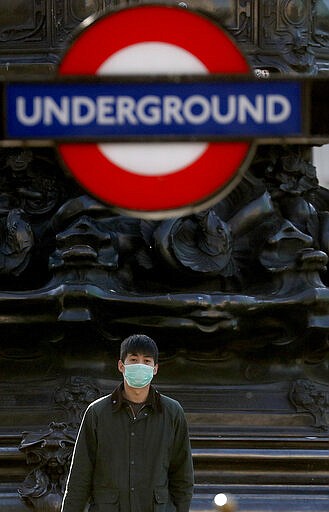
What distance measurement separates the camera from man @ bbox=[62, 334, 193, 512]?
6.92 meters

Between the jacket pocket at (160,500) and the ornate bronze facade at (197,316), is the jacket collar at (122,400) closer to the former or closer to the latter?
the jacket pocket at (160,500)

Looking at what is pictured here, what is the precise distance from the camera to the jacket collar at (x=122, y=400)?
694 centimetres

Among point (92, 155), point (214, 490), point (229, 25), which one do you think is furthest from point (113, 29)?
point (229, 25)

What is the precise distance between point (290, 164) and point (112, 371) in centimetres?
185

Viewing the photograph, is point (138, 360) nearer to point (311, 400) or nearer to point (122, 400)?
point (122, 400)

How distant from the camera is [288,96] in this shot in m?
4.17

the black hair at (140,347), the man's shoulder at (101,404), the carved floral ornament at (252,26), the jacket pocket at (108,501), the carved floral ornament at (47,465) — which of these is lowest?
the carved floral ornament at (47,465)

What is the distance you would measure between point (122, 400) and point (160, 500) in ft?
1.37

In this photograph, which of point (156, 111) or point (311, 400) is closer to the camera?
point (156, 111)

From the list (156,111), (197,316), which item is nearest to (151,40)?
(156,111)

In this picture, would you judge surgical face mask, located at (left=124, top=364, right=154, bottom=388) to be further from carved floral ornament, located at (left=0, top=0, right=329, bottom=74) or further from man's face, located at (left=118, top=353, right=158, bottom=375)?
carved floral ornament, located at (left=0, top=0, right=329, bottom=74)

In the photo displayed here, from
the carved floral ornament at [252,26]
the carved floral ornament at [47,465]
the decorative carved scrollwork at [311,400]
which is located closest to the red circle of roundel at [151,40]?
the carved floral ornament at [47,465]

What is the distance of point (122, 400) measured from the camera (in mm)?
6949

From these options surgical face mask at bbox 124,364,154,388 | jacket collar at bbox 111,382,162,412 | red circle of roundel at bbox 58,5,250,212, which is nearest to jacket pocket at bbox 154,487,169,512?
jacket collar at bbox 111,382,162,412
